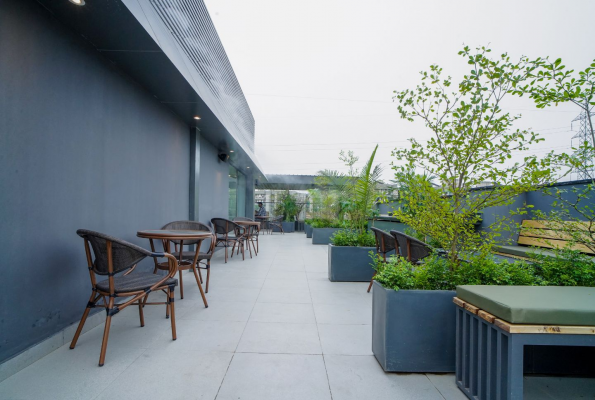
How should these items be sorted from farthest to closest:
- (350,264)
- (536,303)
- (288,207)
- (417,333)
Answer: (288,207)
(350,264)
(417,333)
(536,303)

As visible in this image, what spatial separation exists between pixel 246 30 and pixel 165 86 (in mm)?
8573

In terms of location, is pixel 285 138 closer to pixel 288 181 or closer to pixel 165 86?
pixel 288 181

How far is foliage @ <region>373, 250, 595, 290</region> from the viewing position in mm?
1910

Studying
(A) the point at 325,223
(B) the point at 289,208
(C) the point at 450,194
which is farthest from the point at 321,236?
(C) the point at 450,194

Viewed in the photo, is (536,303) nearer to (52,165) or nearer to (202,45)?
(52,165)

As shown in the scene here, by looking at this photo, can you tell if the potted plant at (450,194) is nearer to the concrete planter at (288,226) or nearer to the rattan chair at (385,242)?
the rattan chair at (385,242)

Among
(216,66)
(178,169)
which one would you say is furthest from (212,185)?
(216,66)

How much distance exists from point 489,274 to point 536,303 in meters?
0.62

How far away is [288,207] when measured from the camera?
14023 millimetres

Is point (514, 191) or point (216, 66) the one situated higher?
point (216, 66)

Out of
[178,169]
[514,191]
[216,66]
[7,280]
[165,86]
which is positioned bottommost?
[7,280]

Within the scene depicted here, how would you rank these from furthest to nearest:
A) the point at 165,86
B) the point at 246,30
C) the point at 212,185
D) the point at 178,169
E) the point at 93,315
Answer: the point at 246,30 < the point at 212,185 < the point at 178,169 < the point at 165,86 < the point at 93,315

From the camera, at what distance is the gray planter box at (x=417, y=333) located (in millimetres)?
1831

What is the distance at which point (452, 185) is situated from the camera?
7.32ft
